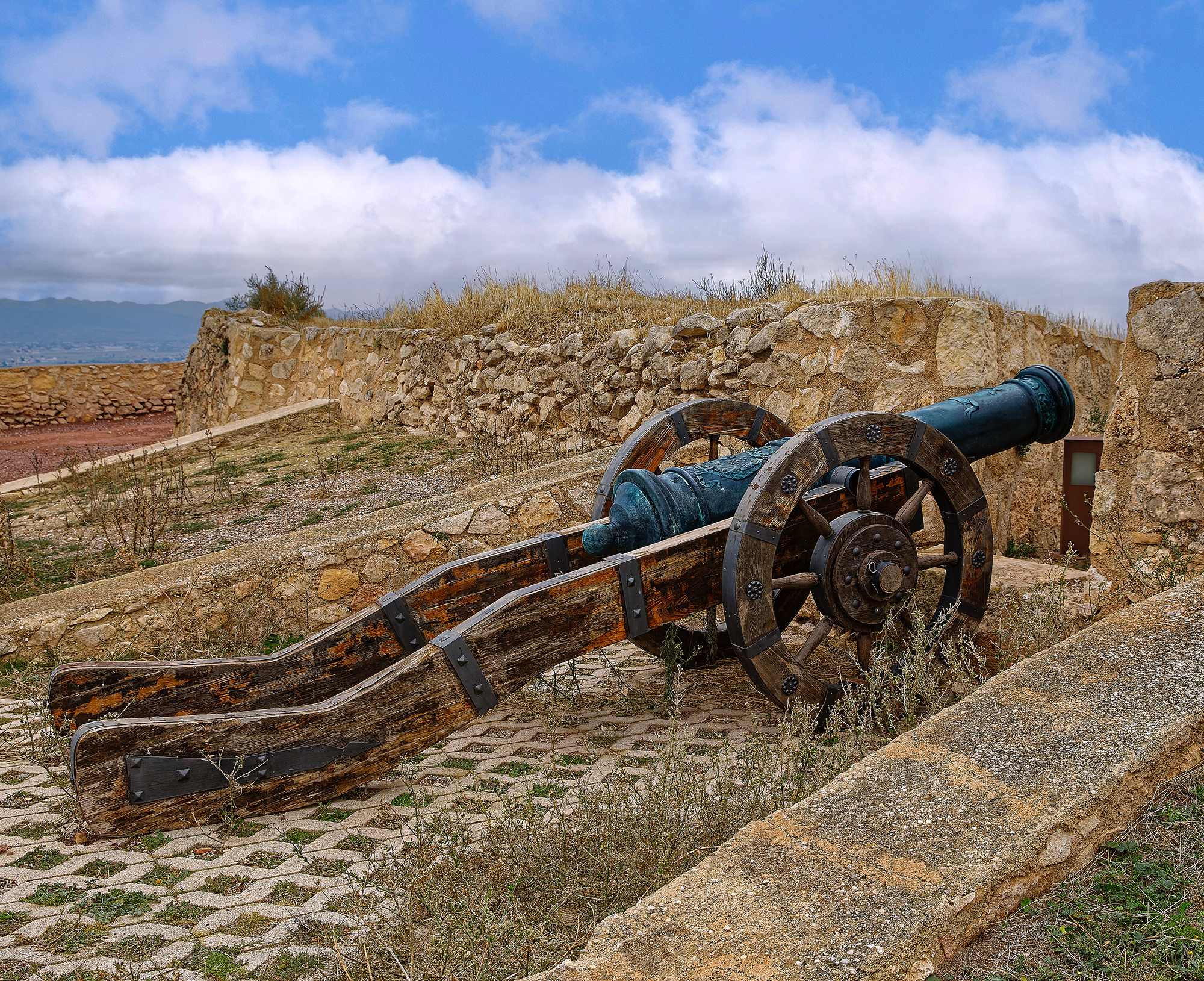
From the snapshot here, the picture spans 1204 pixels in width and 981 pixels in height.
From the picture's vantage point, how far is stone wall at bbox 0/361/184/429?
20578 mm

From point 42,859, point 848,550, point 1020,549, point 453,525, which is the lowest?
point 42,859

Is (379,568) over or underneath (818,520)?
underneath

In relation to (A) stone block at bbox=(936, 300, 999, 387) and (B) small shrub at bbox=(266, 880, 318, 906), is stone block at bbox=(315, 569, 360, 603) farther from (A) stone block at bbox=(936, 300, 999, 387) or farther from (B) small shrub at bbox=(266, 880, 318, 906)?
(A) stone block at bbox=(936, 300, 999, 387)

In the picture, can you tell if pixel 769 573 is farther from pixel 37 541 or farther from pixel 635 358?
pixel 37 541

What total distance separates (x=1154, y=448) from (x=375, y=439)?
7.28 meters

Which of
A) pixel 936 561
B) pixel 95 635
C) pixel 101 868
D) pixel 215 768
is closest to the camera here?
pixel 101 868

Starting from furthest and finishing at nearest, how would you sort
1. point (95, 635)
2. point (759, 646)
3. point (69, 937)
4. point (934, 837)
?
point (95, 635), point (759, 646), point (69, 937), point (934, 837)

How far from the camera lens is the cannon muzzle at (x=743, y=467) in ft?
11.1

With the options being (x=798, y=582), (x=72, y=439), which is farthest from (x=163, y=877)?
(x=72, y=439)

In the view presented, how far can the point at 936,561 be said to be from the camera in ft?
11.4

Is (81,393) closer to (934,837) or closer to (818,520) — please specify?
(818,520)

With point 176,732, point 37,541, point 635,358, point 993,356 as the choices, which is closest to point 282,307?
point 37,541

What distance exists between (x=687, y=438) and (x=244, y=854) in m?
2.50

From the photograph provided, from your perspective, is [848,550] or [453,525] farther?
[453,525]
